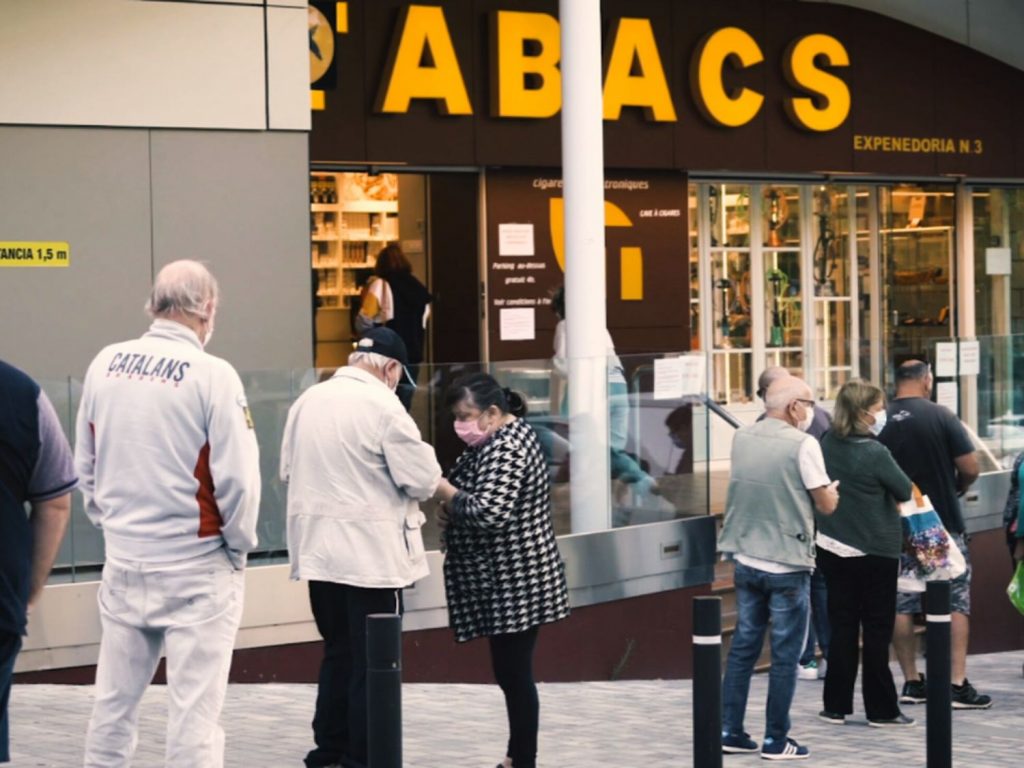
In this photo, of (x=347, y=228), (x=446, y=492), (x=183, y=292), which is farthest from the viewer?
(x=347, y=228)

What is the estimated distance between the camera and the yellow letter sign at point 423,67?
53.9ft

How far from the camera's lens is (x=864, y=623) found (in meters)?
9.16

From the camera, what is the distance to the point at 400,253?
53.0 feet

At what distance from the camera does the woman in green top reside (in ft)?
29.0

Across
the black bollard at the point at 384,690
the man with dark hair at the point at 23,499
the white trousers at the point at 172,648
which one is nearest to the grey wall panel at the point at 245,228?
the white trousers at the point at 172,648

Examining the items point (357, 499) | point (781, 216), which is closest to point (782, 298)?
point (781, 216)

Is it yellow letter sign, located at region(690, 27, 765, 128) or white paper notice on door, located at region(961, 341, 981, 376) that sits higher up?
yellow letter sign, located at region(690, 27, 765, 128)

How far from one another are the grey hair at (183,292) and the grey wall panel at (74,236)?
6.70 m

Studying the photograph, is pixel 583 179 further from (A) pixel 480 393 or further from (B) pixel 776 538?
(A) pixel 480 393

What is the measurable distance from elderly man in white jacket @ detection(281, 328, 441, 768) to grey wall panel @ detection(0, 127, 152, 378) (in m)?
5.61

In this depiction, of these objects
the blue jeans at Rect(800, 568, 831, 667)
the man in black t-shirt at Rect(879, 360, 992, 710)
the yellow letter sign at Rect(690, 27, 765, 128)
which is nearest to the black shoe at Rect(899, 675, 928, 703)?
the man in black t-shirt at Rect(879, 360, 992, 710)

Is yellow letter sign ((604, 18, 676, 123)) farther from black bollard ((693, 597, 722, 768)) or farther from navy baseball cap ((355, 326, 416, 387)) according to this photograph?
black bollard ((693, 597, 722, 768))

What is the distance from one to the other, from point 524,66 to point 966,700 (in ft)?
28.1

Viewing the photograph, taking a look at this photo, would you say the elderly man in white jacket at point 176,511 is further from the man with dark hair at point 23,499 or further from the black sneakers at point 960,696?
the black sneakers at point 960,696
